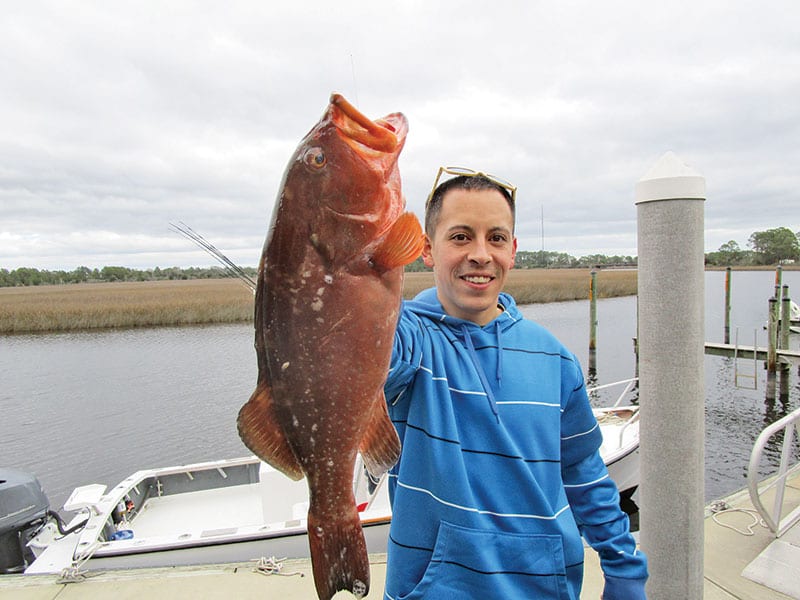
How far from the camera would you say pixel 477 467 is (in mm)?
1744

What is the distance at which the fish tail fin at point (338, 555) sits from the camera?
60.5 inches

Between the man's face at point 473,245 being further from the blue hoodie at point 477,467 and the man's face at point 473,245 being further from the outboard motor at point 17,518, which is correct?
the outboard motor at point 17,518

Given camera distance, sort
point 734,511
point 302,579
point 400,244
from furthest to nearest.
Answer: point 734,511 → point 302,579 → point 400,244

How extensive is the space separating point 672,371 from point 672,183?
0.92 metres

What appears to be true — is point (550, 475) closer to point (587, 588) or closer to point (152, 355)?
point (587, 588)

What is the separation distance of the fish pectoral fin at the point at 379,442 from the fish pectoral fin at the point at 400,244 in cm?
39

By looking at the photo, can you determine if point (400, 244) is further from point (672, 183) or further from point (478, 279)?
point (672, 183)

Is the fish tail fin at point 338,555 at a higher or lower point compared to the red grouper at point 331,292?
lower

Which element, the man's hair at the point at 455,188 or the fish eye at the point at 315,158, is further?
the man's hair at the point at 455,188

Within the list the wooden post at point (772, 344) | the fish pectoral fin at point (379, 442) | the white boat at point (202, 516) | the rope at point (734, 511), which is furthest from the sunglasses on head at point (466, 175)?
the wooden post at point (772, 344)

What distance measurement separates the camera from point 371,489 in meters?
6.51

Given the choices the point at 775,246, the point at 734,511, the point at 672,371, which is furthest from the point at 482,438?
the point at 775,246

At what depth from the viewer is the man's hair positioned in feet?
6.08

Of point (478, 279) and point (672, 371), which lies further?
point (672, 371)
